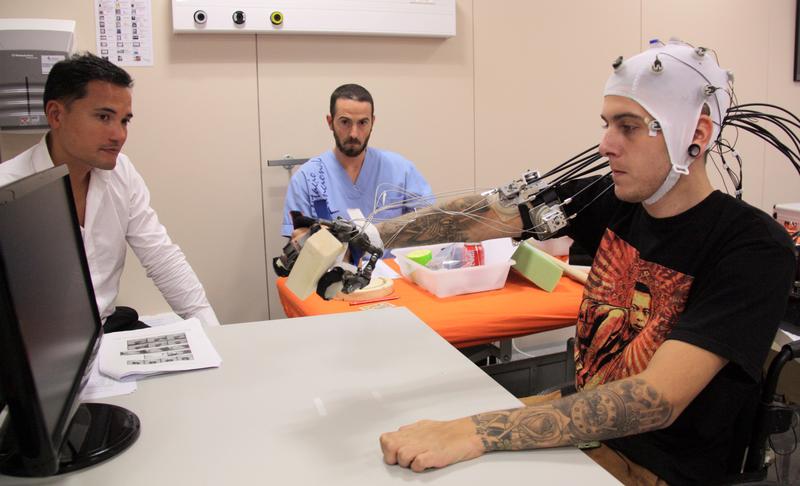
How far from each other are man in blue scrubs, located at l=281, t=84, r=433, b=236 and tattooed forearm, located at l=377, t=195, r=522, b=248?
1.20m

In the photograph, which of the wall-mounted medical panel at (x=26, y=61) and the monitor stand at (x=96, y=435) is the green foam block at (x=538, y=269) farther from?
the wall-mounted medical panel at (x=26, y=61)

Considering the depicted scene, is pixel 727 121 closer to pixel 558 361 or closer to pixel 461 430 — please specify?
pixel 461 430

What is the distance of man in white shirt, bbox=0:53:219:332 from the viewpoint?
1.89m

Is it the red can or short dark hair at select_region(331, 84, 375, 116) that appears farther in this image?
short dark hair at select_region(331, 84, 375, 116)

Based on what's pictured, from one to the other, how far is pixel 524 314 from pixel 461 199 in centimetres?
50

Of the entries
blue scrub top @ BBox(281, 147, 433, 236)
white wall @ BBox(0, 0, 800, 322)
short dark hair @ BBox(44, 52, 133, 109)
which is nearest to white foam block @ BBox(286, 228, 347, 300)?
short dark hair @ BBox(44, 52, 133, 109)

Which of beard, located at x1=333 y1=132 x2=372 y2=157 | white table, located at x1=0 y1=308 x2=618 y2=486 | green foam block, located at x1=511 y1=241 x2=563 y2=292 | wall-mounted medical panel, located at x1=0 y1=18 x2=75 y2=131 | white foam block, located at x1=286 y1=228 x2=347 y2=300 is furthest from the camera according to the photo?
beard, located at x1=333 y1=132 x2=372 y2=157

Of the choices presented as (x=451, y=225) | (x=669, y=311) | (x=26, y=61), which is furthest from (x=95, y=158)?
(x=669, y=311)

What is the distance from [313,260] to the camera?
1.06 meters

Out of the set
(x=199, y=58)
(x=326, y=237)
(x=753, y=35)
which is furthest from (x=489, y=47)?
(x=326, y=237)

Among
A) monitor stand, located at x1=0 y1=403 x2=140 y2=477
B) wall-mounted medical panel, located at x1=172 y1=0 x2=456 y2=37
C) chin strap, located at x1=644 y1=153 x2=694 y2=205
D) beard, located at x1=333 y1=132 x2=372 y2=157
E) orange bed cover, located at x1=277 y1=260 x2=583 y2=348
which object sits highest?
wall-mounted medical panel, located at x1=172 y1=0 x2=456 y2=37

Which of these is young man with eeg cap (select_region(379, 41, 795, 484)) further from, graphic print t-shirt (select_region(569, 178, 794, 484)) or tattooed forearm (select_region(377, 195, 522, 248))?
tattooed forearm (select_region(377, 195, 522, 248))

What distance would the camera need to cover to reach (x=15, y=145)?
2824mm

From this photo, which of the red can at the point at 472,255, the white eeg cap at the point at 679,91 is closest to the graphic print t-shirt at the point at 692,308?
the white eeg cap at the point at 679,91
